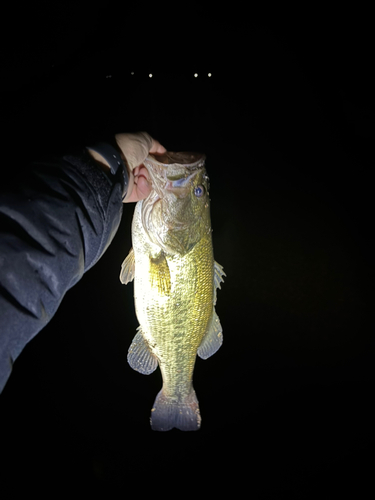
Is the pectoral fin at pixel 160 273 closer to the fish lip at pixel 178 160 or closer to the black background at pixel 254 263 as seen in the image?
the fish lip at pixel 178 160

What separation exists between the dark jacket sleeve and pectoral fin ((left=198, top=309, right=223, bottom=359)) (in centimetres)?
95

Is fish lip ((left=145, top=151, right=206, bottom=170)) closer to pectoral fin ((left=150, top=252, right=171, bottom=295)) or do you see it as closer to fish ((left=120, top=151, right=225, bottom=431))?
fish ((left=120, top=151, right=225, bottom=431))

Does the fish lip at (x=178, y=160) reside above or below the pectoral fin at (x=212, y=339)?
above

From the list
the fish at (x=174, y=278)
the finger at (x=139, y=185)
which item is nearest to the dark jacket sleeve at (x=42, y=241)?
the finger at (x=139, y=185)

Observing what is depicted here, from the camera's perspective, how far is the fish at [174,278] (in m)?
1.20

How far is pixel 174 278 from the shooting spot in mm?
1349

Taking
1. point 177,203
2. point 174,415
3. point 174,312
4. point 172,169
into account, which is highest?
point 172,169

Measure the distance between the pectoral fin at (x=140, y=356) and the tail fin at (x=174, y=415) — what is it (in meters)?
0.20

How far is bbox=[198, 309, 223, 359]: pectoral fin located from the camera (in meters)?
1.47

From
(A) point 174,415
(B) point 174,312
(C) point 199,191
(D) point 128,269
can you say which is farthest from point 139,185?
(A) point 174,415

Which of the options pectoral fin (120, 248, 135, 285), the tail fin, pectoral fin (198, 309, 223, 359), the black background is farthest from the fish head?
the black background

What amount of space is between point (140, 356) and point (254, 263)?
59.5 inches

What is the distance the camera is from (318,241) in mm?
2672

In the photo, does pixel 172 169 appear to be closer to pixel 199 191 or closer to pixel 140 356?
pixel 199 191
